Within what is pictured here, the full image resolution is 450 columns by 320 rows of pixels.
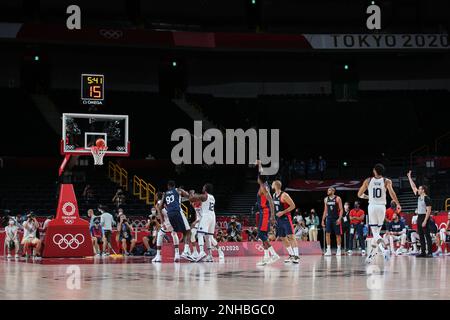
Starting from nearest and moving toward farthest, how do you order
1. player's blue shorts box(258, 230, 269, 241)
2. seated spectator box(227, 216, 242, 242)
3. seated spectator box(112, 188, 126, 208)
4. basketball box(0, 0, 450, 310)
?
player's blue shorts box(258, 230, 269, 241) → seated spectator box(227, 216, 242, 242) → seated spectator box(112, 188, 126, 208) → basketball box(0, 0, 450, 310)

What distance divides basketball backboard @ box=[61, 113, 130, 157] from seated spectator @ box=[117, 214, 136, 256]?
2333mm

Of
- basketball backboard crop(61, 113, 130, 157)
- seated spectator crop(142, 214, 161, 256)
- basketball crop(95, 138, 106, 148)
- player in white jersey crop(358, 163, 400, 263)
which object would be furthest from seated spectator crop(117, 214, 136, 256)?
player in white jersey crop(358, 163, 400, 263)

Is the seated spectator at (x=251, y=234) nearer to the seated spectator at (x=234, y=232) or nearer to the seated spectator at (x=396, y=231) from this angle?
the seated spectator at (x=234, y=232)

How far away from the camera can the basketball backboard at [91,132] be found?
936 inches

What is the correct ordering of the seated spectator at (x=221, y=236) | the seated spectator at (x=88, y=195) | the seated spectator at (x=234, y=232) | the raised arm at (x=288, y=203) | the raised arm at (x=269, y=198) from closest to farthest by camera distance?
the raised arm at (x=269, y=198), the raised arm at (x=288, y=203), the seated spectator at (x=221, y=236), the seated spectator at (x=234, y=232), the seated spectator at (x=88, y=195)

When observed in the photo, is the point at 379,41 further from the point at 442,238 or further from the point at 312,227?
the point at 442,238

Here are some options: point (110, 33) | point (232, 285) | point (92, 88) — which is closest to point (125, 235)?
point (92, 88)

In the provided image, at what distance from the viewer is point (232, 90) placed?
4712cm

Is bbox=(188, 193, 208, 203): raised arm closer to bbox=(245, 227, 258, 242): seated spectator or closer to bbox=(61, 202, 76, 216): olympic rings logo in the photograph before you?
bbox=(61, 202, 76, 216): olympic rings logo

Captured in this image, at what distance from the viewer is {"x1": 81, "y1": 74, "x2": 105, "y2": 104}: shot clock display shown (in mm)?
23938

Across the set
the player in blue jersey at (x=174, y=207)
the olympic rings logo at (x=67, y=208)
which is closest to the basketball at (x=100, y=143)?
the olympic rings logo at (x=67, y=208)

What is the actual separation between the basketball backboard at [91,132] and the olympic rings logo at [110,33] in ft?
52.0
